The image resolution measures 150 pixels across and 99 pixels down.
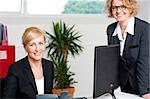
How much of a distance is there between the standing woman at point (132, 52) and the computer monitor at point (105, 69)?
0.10 metres

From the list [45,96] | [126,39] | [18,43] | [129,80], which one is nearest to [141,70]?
[129,80]

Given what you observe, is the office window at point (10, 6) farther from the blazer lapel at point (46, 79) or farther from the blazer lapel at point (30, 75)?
the blazer lapel at point (30, 75)

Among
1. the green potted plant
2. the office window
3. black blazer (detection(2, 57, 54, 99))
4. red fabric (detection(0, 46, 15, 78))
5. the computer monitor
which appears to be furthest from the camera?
the office window

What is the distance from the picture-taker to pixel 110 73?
1.94 metres

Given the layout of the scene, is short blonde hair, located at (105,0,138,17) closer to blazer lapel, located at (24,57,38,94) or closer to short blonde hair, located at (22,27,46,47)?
short blonde hair, located at (22,27,46,47)

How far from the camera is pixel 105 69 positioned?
187 centimetres

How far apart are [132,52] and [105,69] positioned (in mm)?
348

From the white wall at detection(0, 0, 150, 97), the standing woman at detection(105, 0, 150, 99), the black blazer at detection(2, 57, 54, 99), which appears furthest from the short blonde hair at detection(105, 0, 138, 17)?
the white wall at detection(0, 0, 150, 97)

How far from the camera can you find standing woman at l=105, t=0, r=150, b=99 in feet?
6.93

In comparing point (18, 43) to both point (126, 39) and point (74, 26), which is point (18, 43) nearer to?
point (74, 26)

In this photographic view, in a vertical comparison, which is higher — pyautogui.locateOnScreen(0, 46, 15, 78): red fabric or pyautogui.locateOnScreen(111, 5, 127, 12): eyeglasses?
pyautogui.locateOnScreen(111, 5, 127, 12): eyeglasses

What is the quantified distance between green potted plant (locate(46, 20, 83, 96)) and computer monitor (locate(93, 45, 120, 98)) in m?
2.53

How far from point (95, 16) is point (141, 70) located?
3.05 m

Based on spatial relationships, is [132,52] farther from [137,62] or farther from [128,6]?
[128,6]
